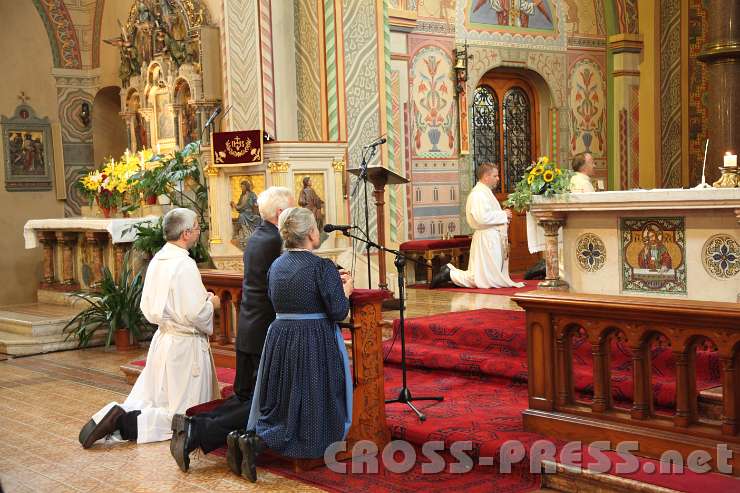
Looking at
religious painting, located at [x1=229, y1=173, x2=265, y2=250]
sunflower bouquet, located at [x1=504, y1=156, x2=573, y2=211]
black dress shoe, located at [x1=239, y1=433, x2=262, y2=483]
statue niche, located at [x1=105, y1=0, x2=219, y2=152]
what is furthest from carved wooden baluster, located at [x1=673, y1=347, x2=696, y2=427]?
statue niche, located at [x1=105, y1=0, x2=219, y2=152]

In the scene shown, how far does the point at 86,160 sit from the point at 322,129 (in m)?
5.80

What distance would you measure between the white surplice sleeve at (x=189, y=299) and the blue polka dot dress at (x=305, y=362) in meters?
0.95

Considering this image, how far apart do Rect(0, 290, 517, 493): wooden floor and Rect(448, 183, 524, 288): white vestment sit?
131 cm

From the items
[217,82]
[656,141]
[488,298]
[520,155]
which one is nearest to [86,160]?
[217,82]

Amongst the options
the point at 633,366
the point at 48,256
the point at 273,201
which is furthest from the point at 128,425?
A: the point at 48,256

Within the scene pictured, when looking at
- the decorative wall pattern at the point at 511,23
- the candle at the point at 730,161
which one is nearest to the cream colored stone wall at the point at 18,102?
the decorative wall pattern at the point at 511,23

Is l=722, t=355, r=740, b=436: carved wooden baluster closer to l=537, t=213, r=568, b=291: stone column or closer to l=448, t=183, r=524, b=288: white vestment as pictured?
l=537, t=213, r=568, b=291: stone column

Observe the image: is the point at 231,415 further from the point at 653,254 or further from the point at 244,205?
the point at 244,205

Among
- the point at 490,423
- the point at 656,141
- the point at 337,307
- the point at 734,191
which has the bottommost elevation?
the point at 490,423

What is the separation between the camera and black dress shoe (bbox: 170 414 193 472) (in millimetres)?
5406

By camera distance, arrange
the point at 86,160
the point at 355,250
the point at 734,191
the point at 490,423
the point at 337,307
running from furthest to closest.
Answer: the point at 86,160 → the point at 355,250 → the point at 734,191 → the point at 490,423 → the point at 337,307

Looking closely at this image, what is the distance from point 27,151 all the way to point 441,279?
23.4ft

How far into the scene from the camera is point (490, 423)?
5.57 m

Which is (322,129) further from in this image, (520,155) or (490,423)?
(490,423)
